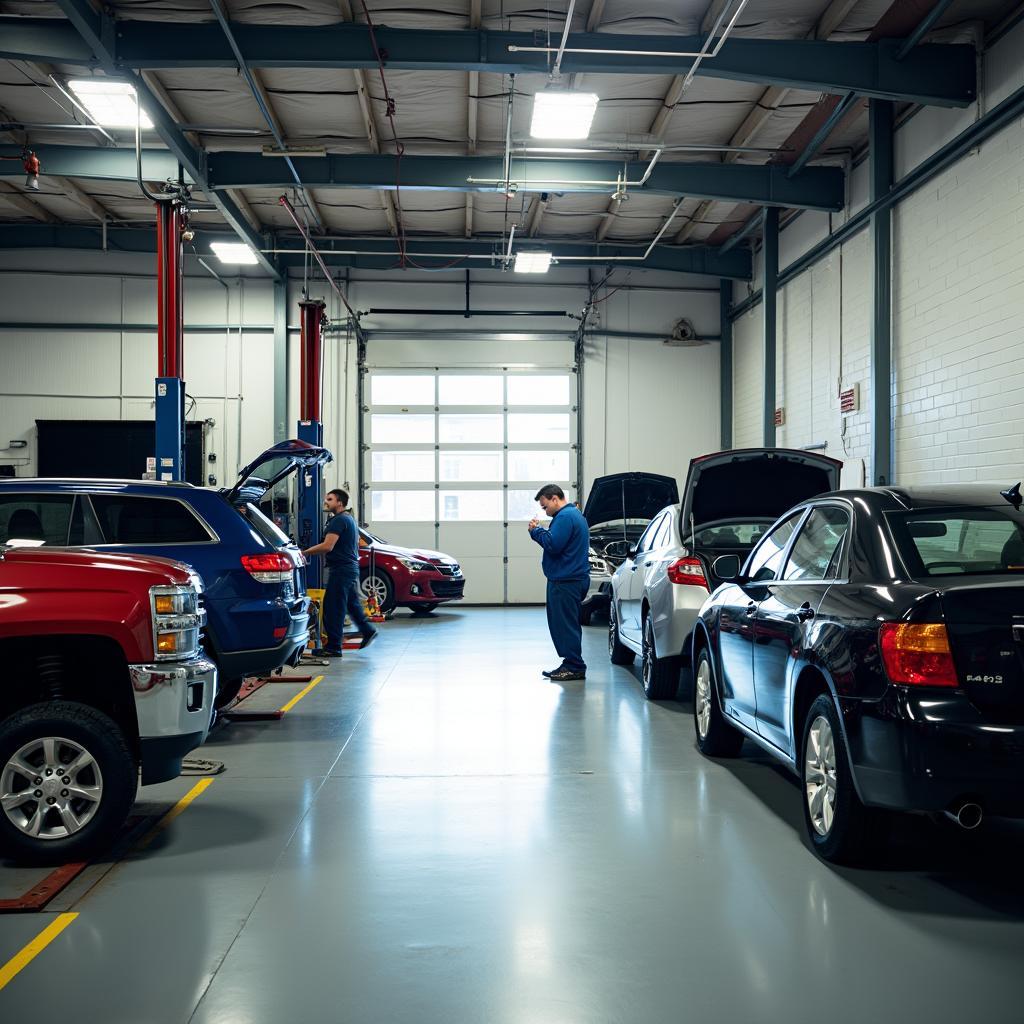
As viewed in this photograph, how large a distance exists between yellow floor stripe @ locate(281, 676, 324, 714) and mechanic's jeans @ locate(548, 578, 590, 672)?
2.17 metres

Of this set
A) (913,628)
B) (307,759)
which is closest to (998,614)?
(913,628)

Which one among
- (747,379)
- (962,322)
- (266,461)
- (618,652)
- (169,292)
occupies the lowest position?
(618,652)

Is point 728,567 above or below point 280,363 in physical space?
below

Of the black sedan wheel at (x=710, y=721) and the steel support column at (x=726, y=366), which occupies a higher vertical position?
the steel support column at (x=726, y=366)

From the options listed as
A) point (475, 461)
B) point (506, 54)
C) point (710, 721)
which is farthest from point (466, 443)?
point (710, 721)

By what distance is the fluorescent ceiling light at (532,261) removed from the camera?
16.1 m

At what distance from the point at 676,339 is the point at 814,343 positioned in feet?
16.4

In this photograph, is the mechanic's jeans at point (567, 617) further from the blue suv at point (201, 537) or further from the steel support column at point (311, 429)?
the steel support column at point (311, 429)

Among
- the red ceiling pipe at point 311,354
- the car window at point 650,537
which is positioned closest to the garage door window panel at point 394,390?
the red ceiling pipe at point 311,354

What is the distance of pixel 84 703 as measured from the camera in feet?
15.3

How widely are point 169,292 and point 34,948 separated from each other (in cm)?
868

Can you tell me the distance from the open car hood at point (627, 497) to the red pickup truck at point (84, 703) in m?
9.78

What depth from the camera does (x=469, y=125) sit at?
1268 centimetres

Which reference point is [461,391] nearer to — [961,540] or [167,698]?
[167,698]
